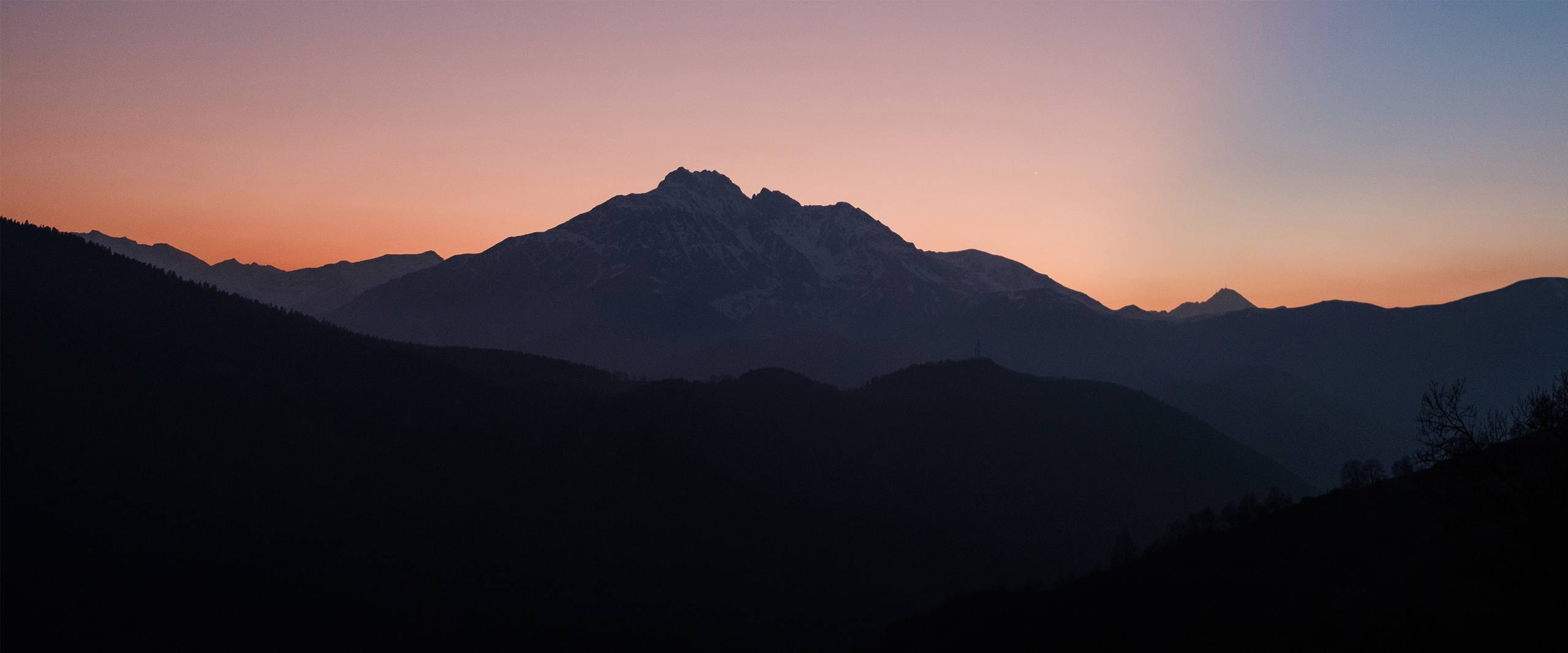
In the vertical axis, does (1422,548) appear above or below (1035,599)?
above

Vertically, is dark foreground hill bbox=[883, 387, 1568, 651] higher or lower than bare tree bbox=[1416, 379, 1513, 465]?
lower

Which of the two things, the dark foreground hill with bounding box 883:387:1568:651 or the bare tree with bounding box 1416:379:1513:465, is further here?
the bare tree with bounding box 1416:379:1513:465

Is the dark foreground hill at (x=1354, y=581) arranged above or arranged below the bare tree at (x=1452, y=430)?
below

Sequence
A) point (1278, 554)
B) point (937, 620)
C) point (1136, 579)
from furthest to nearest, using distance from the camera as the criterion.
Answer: point (937, 620) → point (1136, 579) → point (1278, 554)

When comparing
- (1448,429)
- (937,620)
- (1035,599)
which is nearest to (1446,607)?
(1448,429)

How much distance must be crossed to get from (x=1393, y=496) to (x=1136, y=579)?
29.5 metres

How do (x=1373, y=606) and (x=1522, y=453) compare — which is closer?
(x=1522, y=453)

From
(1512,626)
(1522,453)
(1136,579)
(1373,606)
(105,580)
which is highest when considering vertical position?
(1522,453)

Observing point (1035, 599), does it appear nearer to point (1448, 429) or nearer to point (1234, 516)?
point (1234, 516)

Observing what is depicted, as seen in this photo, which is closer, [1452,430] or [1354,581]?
[1452,430]

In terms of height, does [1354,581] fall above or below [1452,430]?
below

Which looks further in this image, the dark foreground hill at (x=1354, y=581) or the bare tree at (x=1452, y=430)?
the bare tree at (x=1452, y=430)

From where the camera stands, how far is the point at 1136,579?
4673 inches

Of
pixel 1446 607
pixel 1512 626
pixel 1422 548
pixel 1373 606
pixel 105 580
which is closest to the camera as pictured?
pixel 1512 626
